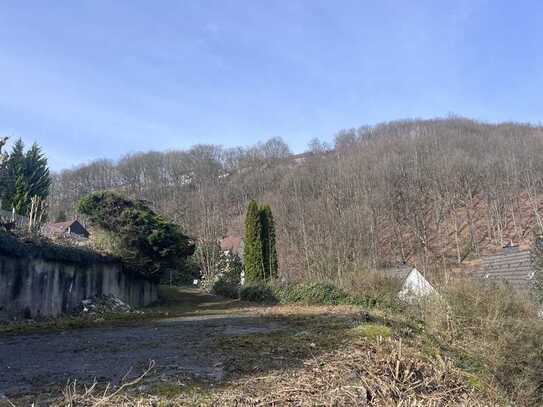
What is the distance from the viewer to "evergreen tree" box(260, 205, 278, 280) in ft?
77.7

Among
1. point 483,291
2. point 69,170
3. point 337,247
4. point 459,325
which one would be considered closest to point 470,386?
point 459,325

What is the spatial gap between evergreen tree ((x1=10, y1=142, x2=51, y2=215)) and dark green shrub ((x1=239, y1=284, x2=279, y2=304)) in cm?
1982

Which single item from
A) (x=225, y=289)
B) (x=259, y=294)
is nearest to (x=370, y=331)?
(x=259, y=294)

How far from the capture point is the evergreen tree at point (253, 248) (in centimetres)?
2348

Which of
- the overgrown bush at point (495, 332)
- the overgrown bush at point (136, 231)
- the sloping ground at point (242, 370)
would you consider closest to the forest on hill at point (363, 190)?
the overgrown bush at point (136, 231)

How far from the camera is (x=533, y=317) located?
8.59 metres

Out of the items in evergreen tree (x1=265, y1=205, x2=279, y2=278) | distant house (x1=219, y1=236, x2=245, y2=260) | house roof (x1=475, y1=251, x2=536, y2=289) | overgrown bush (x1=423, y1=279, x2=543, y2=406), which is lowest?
overgrown bush (x1=423, y1=279, x2=543, y2=406)

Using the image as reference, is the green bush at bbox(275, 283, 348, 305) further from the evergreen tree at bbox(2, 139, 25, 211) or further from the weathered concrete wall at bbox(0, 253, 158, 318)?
the evergreen tree at bbox(2, 139, 25, 211)

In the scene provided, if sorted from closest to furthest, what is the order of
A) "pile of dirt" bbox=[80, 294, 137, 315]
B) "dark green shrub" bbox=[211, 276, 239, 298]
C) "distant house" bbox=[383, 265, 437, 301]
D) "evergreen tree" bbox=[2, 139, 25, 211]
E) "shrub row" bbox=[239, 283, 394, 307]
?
"distant house" bbox=[383, 265, 437, 301]
"pile of dirt" bbox=[80, 294, 137, 315]
"shrub row" bbox=[239, 283, 394, 307]
"dark green shrub" bbox=[211, 276, 239, 298]
"evergreen tree" bbox=[2, 139, 25, 211]

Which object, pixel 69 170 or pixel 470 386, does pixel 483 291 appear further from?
pixel 69 170

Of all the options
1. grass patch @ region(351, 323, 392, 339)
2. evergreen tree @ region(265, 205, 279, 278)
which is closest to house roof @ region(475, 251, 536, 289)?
grass patch @ region(351, 323, 392, 339)

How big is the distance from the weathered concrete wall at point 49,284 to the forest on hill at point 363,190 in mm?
10296

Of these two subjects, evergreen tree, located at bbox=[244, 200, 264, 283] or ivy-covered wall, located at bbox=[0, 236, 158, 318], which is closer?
ivy-covered wall, located at bbox=[0, 236, 158, 318]

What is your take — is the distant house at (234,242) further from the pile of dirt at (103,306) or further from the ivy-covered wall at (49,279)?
the pile of dirt at (103,306)
